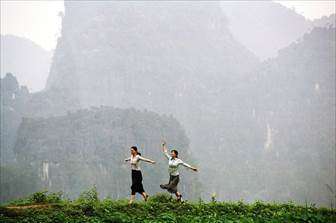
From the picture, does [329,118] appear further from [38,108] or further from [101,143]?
[38,108]

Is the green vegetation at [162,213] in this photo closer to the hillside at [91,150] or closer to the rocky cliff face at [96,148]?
the hillside at [91,150]

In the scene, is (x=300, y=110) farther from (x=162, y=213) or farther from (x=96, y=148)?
(x=162, y=213)

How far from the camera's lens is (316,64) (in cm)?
16988

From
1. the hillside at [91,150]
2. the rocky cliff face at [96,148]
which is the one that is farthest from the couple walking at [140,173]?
the rocky cliff face at [96,148]

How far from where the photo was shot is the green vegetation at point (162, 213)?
38.4 ft

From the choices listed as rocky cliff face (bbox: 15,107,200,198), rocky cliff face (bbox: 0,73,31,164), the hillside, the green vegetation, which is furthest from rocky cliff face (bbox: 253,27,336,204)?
the green vegetation

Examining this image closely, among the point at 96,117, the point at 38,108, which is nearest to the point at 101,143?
the point at 96,117

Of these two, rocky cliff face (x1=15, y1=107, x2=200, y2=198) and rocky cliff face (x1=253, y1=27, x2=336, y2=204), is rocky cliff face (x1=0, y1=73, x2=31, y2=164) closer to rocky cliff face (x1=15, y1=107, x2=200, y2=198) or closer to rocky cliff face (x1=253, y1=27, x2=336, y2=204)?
rocky cliff face (x1=15, y1=107, x2=200, y2=198)

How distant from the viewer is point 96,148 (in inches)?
4257

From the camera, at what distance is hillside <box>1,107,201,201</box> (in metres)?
94.9

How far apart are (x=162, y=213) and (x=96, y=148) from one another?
97.3 meters

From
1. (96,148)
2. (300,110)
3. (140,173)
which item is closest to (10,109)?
(96,148)

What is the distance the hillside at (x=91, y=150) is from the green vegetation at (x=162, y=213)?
247 ft

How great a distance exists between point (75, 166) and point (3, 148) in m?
46.2
